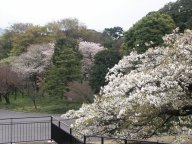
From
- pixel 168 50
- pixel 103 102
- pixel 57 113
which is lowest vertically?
pixel 57 113

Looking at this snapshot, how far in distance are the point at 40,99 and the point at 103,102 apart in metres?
38.6

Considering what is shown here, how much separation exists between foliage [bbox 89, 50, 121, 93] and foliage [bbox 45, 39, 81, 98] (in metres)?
2.46

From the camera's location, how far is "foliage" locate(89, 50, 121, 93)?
134 feet

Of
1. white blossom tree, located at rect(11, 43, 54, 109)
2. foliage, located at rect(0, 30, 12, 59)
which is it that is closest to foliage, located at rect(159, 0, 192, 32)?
white blossom tree, located at rect(11, 43, 54, 109)

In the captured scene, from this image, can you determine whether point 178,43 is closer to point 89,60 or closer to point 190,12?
point 190,12

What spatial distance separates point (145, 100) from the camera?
10812 mm

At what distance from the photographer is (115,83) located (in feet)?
41.3

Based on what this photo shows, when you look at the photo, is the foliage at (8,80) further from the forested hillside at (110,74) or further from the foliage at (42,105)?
the foliage at (42,105)

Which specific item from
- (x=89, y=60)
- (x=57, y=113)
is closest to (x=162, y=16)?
(x=57, y=113)

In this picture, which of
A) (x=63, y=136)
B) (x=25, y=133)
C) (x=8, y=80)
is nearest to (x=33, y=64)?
(x=8, y=80)

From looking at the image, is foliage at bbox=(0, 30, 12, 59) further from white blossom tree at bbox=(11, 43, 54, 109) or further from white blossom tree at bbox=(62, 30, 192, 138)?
white blossom tree at bbox=(62, 30, 192, 138)

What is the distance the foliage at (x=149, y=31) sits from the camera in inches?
1395

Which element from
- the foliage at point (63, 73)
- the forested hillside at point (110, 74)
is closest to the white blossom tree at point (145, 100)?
the forested hillside at point (110, 74)

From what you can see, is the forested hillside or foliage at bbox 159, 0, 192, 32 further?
foliage at bbox 159, 0, 192, 32
